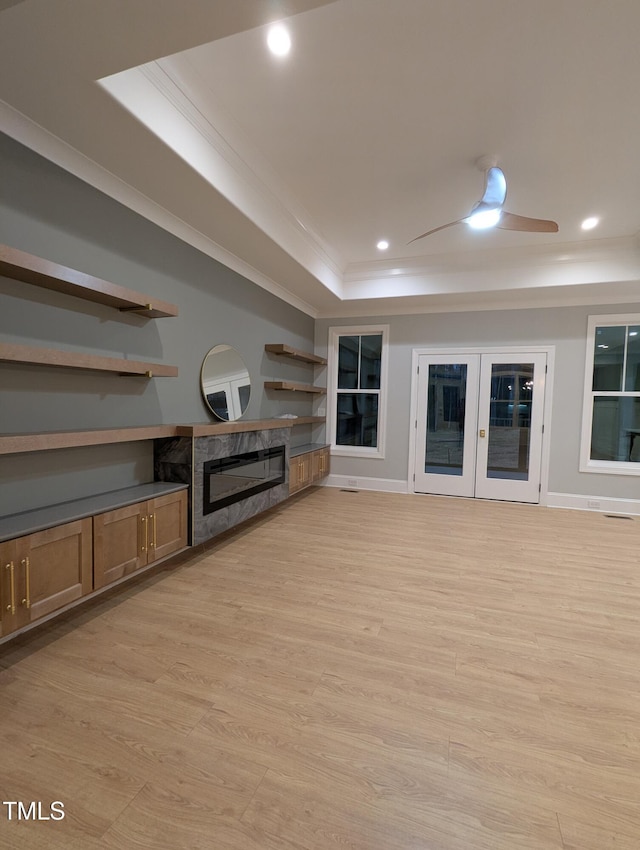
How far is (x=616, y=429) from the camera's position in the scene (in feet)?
17.9

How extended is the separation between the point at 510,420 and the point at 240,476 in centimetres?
402

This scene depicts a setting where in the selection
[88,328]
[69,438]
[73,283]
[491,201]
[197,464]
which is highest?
[491,201]

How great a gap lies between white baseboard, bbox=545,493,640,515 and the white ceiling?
11.1ft

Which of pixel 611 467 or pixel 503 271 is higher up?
pixel 503 271

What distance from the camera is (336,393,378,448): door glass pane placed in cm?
649

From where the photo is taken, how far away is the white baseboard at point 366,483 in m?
6.27

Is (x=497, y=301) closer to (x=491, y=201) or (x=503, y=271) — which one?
(x=503, y=271)

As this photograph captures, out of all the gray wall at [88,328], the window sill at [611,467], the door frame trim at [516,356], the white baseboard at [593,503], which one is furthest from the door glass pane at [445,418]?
the gray wall at [88,328]

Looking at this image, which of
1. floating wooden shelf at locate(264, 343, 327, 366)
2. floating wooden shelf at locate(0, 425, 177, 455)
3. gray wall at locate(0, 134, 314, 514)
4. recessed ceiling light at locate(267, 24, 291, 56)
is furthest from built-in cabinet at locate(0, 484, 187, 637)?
recessed ceiling light at locate(267, 24, 291, 56)

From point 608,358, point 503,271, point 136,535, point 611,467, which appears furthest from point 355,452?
point 136,535

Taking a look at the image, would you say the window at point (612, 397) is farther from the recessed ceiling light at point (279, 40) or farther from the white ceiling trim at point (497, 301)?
the recessed ceiling light at point (279, 40)

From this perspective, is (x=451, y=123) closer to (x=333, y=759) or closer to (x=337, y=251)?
(x=337, y=251)

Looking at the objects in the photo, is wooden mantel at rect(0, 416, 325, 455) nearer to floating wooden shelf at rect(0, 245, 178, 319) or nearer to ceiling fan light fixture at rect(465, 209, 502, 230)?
floating wooden shelf at rect(0, 245, 178, 319)

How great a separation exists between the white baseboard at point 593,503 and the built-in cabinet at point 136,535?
198 inches
